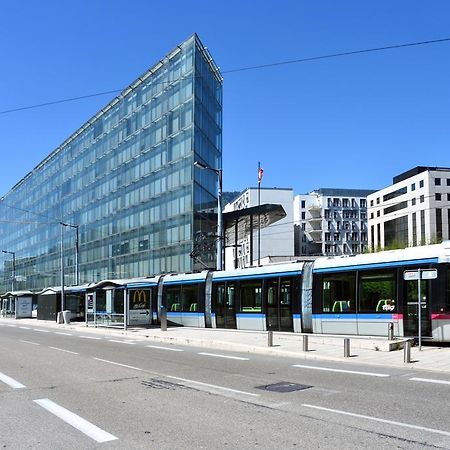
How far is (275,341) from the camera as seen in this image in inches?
795

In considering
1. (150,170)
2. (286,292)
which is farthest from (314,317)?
(150,170)

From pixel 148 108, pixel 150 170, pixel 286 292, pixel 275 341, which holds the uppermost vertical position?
pixel 148 108

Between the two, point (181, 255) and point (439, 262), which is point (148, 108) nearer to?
point (181, 255)

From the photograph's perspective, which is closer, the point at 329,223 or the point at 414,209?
the point at 414,209

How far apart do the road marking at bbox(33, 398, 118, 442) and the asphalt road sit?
0.05 ft

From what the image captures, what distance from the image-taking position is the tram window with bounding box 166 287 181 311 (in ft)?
102

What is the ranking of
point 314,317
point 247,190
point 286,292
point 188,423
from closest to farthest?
point 188,423 → point 314,317 → point 286,292 → point 247,190

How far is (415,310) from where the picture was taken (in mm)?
17812

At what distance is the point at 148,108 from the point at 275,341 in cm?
4527

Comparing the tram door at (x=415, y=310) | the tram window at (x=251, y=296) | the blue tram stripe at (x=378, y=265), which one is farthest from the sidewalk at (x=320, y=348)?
the blue tram stripe at (x=378, y=265)

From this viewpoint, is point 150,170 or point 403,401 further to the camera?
point 150,170

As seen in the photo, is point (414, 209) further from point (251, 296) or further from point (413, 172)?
point (251, 296)

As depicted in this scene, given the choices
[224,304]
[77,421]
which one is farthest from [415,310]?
[77,421]

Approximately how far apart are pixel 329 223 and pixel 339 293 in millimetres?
129862
